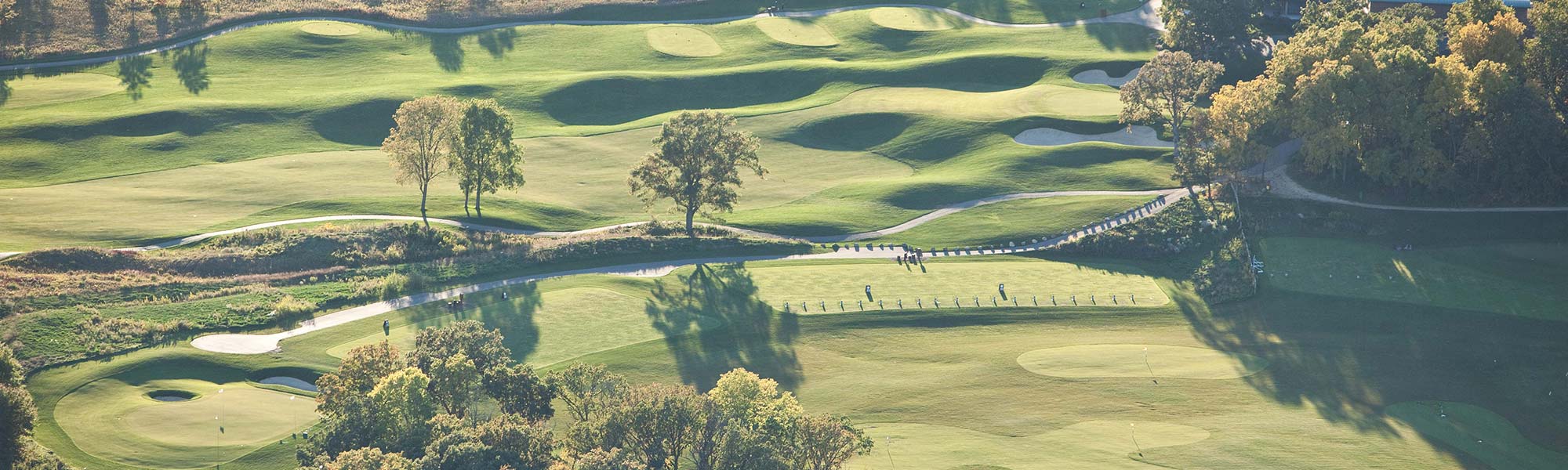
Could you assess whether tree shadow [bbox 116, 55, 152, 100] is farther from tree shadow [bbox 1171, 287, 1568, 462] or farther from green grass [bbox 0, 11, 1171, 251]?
tree shadow [bbox 1171, 287, 1568, 462]

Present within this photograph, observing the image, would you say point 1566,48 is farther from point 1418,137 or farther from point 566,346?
point 566,346

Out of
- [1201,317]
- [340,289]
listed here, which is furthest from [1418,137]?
[340,289]

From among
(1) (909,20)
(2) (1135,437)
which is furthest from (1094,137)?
(2) (1135,437)

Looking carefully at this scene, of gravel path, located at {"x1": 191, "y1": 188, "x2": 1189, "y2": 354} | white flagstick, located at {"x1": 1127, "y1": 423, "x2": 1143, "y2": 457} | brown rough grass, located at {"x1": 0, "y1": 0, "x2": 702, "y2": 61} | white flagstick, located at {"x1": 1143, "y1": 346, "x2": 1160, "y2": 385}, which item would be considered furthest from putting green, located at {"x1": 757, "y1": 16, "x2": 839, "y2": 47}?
white flagstick, located at {"x1": 1127, "y1": 423, "x2": 1143, "y2": 457}

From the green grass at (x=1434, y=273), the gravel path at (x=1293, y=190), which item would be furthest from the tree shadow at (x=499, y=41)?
the green grass at (x=1434, y=273)

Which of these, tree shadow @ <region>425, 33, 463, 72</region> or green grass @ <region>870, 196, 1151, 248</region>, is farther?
tree shadow @ <region>425, 33, 463, 72</region>

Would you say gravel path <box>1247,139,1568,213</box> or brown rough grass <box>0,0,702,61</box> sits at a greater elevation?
brown rough grass <box>0,0,702,61</box>

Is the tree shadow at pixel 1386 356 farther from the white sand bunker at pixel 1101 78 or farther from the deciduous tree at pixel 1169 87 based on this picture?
the white sand bunker at pixel 1101 78
